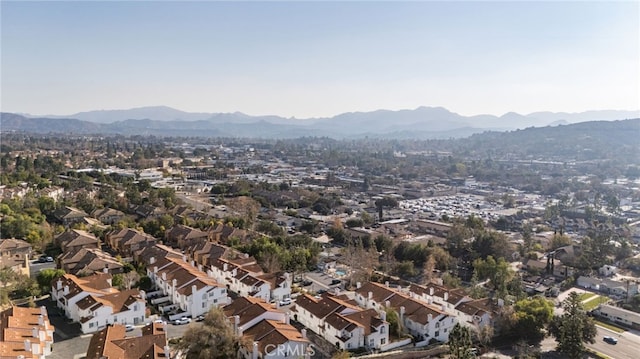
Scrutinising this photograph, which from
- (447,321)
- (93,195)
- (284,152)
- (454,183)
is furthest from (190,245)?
(284,152)

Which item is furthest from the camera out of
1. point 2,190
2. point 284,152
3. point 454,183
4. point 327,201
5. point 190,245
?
point 284,152

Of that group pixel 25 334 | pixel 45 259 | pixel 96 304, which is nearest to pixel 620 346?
pixel 96 304

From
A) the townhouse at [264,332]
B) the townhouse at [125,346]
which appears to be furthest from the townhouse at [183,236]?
the townhouse at [125,346]

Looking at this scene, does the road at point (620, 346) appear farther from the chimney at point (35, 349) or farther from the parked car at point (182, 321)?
the chimney at point (35, 349)

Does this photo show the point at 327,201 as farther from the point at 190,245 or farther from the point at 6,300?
the point at 6,300

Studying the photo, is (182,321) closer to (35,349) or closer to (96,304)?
(96,304)

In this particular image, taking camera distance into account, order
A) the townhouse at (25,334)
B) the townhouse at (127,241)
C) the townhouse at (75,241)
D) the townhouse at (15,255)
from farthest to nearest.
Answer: the townhouse at (127,241) → the townhouse at (75,241) → the townhouse at (15,255) → the townhouse at (25,334)

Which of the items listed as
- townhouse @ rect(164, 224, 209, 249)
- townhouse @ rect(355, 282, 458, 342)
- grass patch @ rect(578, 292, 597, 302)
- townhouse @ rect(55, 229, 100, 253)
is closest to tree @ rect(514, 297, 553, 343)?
townhouse @ rect(355, 282, 458, 342)
